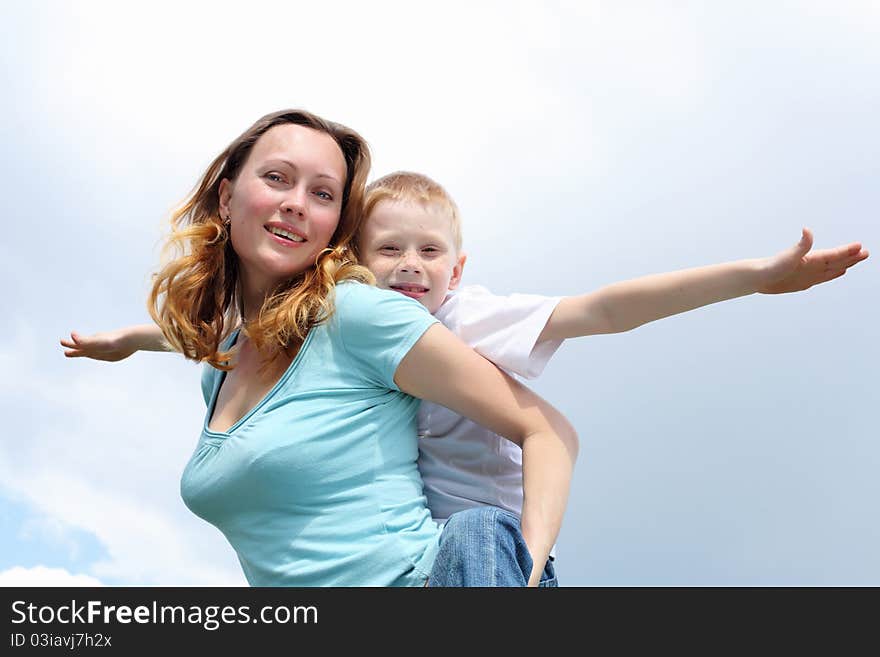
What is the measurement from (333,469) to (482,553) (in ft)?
1.81

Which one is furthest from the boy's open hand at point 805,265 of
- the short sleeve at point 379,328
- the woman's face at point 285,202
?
the woman's face at point 285,202

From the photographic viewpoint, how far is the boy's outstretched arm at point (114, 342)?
4.50 meters

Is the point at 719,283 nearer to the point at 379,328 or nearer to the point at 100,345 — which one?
the point at 379,328

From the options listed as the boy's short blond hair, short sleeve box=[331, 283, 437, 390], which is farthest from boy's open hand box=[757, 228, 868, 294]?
the boy's short blond hair

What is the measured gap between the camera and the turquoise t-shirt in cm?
A: 269

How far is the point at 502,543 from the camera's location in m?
2.55

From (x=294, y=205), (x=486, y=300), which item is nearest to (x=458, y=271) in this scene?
(x=486, y=300)

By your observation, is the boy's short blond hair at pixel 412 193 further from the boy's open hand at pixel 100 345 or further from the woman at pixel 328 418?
the boy's open hand at pixel 100 345

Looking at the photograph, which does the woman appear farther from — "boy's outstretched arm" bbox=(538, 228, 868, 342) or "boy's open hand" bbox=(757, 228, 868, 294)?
"boy's open hand" bbox=(757, 228, 868, 294)

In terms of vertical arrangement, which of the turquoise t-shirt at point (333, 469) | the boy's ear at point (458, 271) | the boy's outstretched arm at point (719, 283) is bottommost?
the turquoise t-shirt at point (333, 469)

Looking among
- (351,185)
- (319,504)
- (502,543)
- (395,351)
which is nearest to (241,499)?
(319,504)

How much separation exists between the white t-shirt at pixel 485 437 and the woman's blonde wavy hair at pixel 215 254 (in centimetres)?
65
